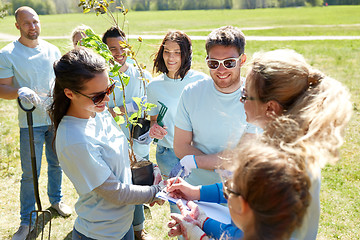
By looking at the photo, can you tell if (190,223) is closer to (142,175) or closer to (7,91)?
(142,175)

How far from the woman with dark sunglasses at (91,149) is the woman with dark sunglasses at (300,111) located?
0.77 m

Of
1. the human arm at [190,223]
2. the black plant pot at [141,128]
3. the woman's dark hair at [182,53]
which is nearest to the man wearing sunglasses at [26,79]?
the woman's dark hair at [182,53]

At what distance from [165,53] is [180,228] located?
178 centimetres

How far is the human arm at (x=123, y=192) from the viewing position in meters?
1.83

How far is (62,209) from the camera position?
379 cm

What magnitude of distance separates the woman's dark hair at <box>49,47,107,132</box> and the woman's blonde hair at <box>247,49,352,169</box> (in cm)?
82

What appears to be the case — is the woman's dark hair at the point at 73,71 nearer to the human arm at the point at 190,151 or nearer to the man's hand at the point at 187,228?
the human arm at the point at 190,151

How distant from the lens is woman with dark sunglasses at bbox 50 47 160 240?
1.76m

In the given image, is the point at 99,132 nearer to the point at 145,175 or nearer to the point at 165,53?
the point at 145,175

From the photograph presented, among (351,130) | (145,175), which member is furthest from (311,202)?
(351,130)

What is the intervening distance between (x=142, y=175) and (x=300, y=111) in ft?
3.73

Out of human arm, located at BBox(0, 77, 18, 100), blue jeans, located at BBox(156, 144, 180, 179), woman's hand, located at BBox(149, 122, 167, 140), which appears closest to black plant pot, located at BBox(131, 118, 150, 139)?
woman's hand, located at BBox(149, 122, 167, 140)

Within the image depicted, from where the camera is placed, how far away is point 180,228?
1.71 metres

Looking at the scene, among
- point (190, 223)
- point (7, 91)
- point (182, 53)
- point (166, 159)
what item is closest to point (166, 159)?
point (166, 159)
